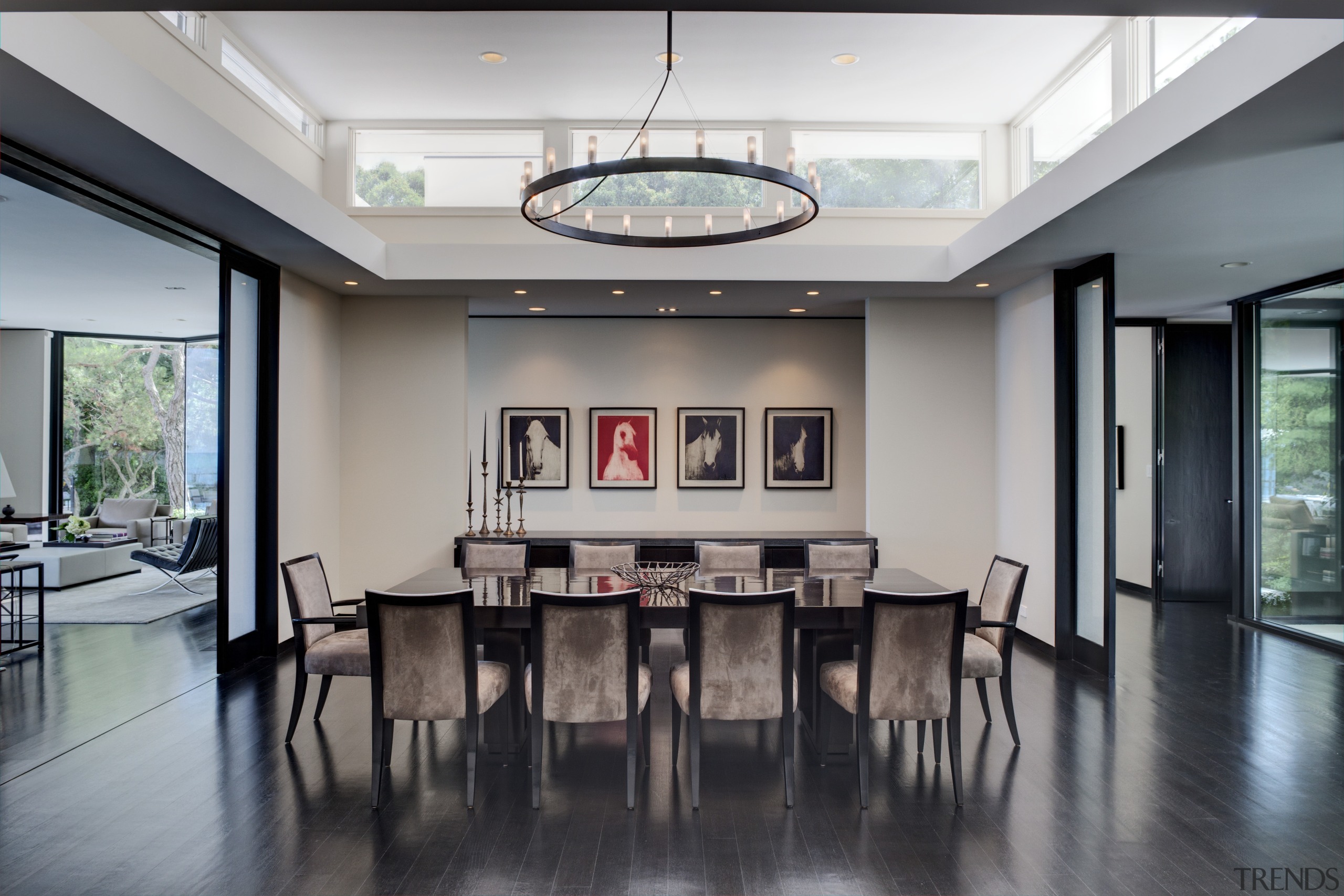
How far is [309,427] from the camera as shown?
612cm

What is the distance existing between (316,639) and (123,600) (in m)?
5.26

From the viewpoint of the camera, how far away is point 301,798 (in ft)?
10.7

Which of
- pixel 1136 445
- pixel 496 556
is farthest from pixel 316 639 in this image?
pixel 1136 445

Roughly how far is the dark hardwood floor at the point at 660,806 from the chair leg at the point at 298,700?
70 millimetres

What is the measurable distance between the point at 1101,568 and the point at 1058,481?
69 centimetres

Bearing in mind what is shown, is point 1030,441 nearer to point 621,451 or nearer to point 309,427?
point 621,451

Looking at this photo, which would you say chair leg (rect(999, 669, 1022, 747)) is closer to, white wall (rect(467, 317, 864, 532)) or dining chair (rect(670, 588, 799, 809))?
dining chair (rect(670, 588, 799, 809))

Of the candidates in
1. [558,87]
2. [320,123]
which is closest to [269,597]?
[320,123]

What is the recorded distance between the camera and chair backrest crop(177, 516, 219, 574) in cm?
772

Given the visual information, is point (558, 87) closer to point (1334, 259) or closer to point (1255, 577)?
point (1334, 259)

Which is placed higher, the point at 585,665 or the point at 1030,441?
the point at 1030,441

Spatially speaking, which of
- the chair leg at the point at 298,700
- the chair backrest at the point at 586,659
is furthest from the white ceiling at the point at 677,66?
the chair leg at the point at 298,700

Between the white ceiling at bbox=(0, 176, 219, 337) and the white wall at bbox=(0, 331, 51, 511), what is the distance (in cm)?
33

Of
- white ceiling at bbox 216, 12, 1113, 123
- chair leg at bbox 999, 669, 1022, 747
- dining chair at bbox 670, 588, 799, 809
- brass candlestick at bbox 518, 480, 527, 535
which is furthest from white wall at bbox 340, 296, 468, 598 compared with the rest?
chair leg at bbox 999, 669, 1022, 747
